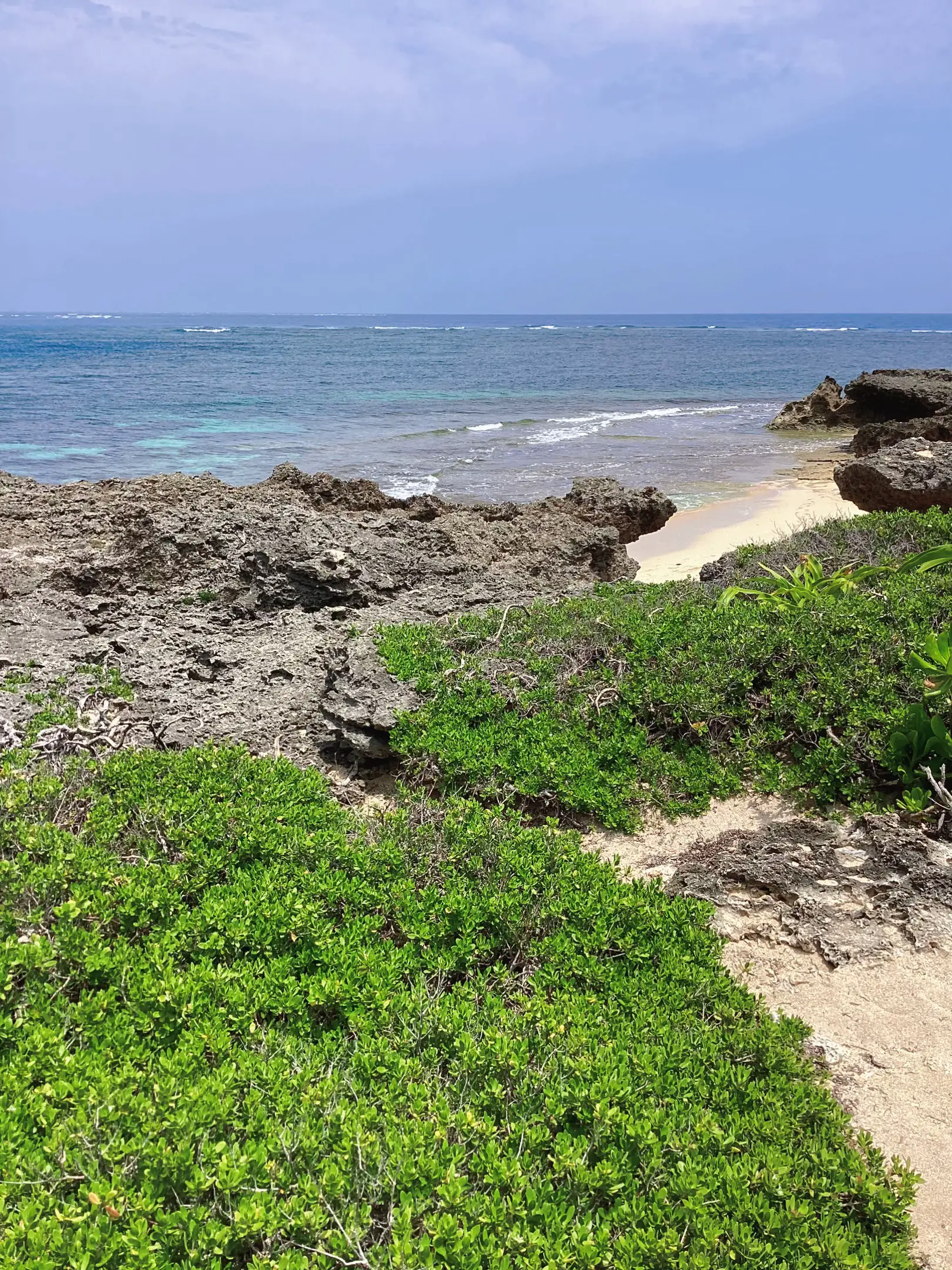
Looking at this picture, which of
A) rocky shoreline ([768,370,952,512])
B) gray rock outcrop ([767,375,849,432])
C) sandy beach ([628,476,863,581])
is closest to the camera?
rocky shoreline ([768,370,952,512])

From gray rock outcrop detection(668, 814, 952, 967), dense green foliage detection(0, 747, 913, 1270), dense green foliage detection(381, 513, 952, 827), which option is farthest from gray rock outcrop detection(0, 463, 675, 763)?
gray rock outcrop detection(668, 814, 952, 967)

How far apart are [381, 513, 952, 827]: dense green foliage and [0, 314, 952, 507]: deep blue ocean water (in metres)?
11.7

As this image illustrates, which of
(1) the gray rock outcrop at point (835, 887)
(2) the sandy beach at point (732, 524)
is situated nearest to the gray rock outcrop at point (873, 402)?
(2) the sandy beach at point (732, 524)

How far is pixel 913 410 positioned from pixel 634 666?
2445 centimetres

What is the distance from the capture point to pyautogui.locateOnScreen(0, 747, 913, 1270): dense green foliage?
2.13 metres

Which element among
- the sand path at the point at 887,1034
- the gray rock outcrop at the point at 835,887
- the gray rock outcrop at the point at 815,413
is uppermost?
the gray rock outcrop at the point at 815,413

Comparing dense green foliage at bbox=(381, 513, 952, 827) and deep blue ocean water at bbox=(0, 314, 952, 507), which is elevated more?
deep blue ocean water at bbox=(0, 314, 952, 507)

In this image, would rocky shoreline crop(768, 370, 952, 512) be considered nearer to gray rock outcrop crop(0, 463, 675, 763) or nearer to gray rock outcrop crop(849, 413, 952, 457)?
gray rock outcrop crop(849, 413, 952, 457)

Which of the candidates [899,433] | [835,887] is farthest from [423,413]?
[835,887]

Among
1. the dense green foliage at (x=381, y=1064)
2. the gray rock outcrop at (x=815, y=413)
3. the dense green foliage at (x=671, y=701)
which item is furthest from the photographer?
the gray rock outcrop at (x=815, y=413)

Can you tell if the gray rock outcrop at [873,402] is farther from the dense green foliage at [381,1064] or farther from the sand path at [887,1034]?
the dense green foliage at [381,1064]

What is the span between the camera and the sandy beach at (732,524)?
475 inches

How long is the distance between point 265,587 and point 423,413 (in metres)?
26.7

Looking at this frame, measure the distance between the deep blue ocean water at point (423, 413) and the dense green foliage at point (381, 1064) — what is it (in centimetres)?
1428
